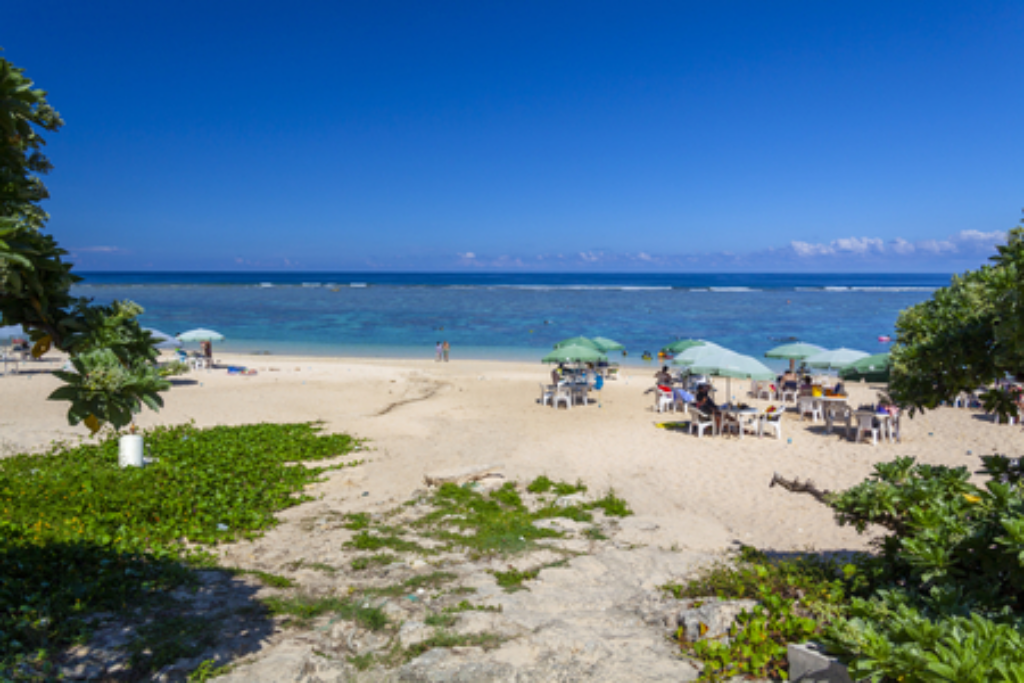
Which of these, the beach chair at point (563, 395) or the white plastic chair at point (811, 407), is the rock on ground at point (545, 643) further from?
the white plastic chair at point (811, 407)

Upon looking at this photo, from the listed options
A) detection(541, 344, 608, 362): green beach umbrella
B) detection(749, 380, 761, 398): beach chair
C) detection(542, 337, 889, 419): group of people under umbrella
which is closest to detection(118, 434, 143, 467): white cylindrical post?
detection(541, 344, 608, 362): green beach umbrella

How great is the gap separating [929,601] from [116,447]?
36.6 feet

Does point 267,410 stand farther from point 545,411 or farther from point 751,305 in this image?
point 751,305

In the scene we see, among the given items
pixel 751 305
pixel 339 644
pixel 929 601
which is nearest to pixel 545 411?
pixel 339 644

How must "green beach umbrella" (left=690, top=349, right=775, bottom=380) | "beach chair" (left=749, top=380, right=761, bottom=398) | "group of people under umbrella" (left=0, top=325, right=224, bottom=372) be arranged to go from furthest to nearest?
"group of people under umbrella" (left=0, top=325, right=224, bottom=372), "beach chair" (left=749, top=380, right=761, bottom=398), "green beach umbrella" (left=690, top=349, right=775, bottom=380)

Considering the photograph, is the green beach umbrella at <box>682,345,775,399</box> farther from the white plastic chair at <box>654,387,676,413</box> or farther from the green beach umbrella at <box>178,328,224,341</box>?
the green beach umbrella at <box>178,328,224,341</box>

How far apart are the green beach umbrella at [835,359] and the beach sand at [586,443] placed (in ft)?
7.09

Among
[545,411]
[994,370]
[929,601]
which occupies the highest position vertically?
[994,370]

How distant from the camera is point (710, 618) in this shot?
15.4ft

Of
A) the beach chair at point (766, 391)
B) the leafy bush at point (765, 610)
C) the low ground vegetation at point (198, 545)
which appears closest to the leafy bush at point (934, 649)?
the leafy bush at point (765, 610)

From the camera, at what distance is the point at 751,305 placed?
242 ft

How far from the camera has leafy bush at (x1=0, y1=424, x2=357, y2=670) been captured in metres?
4.71

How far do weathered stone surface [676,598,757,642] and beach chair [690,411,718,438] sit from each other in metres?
8.70

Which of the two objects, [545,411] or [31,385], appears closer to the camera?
[545,411]
